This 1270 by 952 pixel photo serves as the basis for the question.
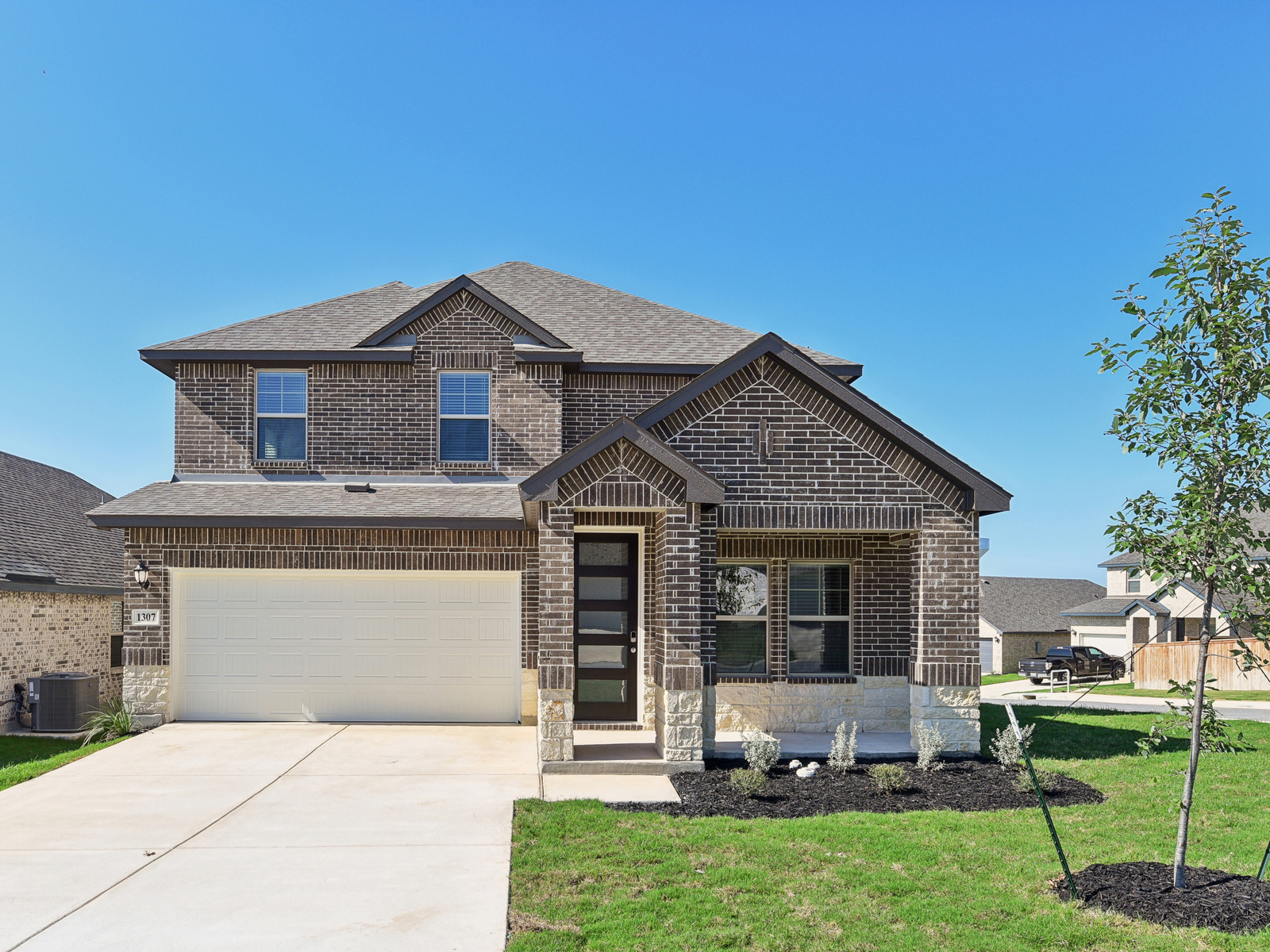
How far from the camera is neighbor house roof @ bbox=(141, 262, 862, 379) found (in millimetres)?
14836

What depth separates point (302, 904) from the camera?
632cm

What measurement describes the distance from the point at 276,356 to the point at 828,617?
384 inches

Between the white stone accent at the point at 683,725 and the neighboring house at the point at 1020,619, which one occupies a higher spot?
the white stone accent at the point at 683,725

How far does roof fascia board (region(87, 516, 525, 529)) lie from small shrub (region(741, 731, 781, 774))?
4703 mm

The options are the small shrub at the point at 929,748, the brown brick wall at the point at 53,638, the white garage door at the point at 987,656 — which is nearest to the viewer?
the small shrub at the point at 929,748

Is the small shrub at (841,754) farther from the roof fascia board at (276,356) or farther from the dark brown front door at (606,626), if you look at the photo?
the roof fascia board at (276,356)

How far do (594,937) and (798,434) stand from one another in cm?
683

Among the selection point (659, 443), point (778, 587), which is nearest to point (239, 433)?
point (659, 443)

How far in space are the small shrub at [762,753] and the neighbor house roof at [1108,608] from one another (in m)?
32.2

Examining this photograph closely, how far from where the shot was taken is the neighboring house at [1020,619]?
47.3 meters

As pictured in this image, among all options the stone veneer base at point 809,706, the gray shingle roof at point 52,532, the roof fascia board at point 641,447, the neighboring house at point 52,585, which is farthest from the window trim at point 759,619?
the gray shingle roof at point 52,532

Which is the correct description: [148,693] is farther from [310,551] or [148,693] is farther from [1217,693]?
[1217,693]

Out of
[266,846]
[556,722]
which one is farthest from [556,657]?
[266,846]

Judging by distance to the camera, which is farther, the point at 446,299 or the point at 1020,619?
the point at 1020,619
